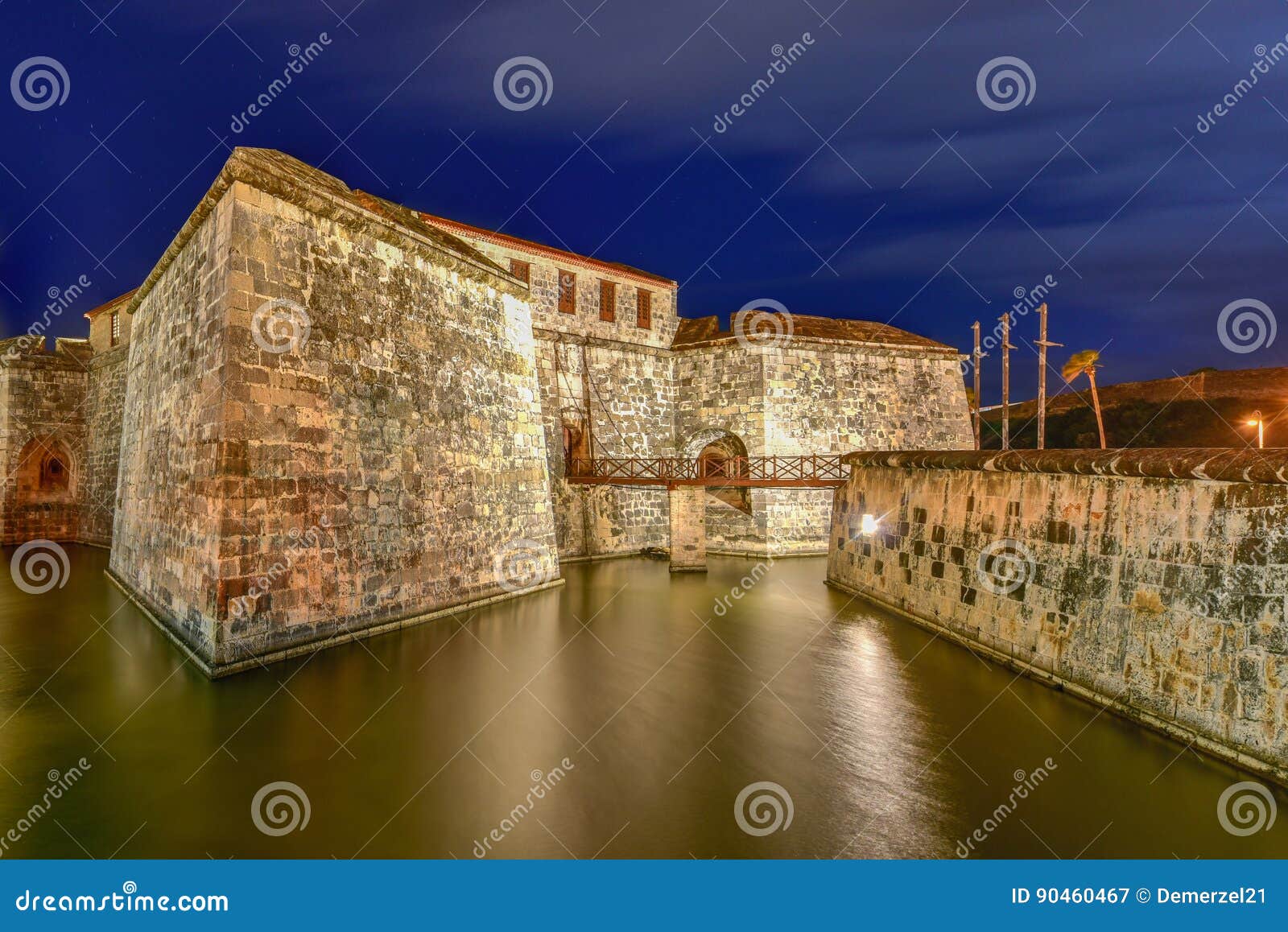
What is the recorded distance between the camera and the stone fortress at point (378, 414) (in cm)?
771

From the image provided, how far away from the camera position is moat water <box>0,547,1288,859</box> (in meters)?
4.41

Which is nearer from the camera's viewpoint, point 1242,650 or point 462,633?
point 1242,650

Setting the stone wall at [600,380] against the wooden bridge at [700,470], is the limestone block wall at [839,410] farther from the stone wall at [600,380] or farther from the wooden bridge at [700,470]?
the stone wall at [600,380]

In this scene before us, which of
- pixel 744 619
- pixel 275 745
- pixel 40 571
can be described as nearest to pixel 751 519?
pixel 744 619

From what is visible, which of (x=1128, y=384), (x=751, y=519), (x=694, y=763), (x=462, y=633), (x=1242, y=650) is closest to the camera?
(x=1242, y=650)

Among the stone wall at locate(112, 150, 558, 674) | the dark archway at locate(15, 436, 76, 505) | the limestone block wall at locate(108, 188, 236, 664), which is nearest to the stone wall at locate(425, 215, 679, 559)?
the stone wall at locate(112, 150, 558, 674)

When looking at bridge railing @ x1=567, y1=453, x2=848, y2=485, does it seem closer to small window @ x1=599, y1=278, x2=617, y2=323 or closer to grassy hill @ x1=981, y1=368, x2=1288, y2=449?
small window @ x1=599, y1=278, x2=617, y2=323

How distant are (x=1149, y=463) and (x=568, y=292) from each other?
565 inches

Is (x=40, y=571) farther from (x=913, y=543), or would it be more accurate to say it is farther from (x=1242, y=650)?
(x=1242, y=650)

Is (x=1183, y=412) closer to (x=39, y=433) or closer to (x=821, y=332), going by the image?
(x=821, y=332)

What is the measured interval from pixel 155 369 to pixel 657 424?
11866mm

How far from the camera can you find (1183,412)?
25.7m

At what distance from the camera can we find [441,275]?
11.1 metres

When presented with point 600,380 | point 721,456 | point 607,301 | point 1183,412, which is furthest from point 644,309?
point 1183,412
